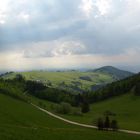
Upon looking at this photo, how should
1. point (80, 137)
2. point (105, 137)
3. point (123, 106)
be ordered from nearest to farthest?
point (80, 137)
point (105, 137)
point (123, 106)

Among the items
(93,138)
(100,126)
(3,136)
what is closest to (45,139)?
(3,136)

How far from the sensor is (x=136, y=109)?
17038 centimetres

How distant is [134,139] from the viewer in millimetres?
48781

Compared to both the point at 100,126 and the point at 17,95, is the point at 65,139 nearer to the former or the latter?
the point at 100,126

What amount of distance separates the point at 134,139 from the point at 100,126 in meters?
41.4

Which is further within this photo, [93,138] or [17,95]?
[17,95]

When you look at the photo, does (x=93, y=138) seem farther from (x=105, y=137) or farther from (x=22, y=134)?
(x=22, y=134)

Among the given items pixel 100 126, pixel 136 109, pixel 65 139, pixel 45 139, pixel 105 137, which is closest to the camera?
pixel 45 139

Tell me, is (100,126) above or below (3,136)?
below

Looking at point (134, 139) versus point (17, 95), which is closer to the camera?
point (134, 139)

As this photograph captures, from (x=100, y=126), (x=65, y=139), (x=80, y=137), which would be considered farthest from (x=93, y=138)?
(x=100, y=126)

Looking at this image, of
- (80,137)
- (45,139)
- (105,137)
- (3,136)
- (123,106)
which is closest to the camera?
(3,136)

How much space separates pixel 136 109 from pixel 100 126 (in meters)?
84.8

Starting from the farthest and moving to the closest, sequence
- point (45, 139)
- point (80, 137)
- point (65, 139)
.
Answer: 1. point (80, 137)
2. point (65, 139)
3. point (45, 139)
